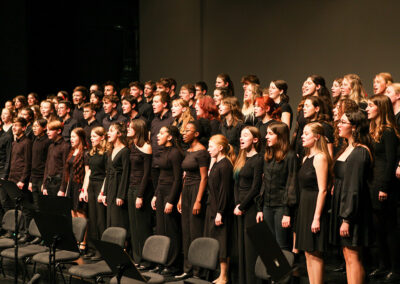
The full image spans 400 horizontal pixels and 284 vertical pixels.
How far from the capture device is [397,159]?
552 centimetres

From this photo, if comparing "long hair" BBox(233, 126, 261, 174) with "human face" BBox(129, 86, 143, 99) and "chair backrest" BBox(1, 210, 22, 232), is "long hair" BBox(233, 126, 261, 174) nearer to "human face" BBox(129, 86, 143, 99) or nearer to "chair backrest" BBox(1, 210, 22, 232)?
"chair backrest" BBox(1, 210, 22, 232)

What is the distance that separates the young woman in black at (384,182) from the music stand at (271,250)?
1.61 meters

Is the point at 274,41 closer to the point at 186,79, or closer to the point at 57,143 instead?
the point at 186,79

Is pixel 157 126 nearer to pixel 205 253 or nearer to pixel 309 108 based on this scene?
pixel 309 108

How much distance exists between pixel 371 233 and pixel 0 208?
225 inches

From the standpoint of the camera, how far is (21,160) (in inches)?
332

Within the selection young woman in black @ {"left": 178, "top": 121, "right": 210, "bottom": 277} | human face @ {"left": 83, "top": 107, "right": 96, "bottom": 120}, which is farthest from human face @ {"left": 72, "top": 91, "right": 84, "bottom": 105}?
young woman in black @ {"left": 178, "top": 121, "right": 210, "bottom": 277}

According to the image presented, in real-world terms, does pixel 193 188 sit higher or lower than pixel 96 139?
lower

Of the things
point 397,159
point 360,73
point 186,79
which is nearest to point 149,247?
point 397,159

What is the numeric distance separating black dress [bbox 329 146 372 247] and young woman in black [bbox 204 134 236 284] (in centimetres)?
121

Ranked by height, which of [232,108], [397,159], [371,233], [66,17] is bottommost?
[371,233]

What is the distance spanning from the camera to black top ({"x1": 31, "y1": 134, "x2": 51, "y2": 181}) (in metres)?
8.07

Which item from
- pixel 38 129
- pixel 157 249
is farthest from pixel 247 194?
pixel 38 129

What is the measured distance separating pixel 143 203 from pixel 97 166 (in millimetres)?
745
